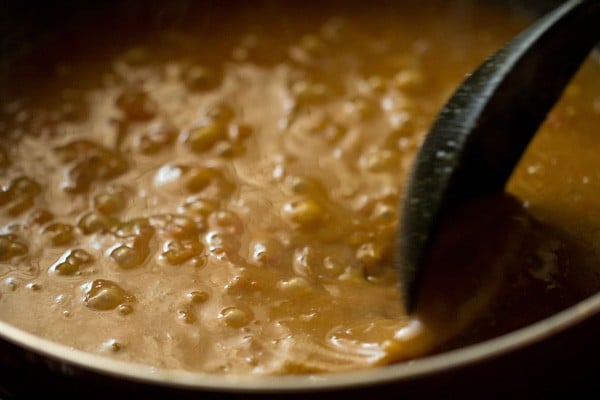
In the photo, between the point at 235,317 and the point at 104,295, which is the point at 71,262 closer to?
the point at 104,295

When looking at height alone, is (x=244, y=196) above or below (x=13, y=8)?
below

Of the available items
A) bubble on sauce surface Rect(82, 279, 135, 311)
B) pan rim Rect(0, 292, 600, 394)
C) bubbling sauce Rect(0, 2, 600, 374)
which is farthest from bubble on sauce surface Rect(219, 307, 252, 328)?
pan rim Rect(0, 292, 600, 394)

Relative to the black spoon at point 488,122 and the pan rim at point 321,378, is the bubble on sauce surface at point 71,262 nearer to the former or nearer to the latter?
the pan rim at point 321,378

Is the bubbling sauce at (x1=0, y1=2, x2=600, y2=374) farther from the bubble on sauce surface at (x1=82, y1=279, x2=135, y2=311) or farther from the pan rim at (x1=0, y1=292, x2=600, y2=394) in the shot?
the pan rim at (x1=0, y1=292, x2=600, y2=394)

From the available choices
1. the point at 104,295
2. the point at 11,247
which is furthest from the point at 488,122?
the point at 11,247

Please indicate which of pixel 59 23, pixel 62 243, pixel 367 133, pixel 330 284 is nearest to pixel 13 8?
pixel 59 23

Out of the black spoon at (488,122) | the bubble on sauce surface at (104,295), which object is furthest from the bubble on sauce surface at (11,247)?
the black spoon at (488,122)

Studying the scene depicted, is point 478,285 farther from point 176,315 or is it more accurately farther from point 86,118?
point 86,118
